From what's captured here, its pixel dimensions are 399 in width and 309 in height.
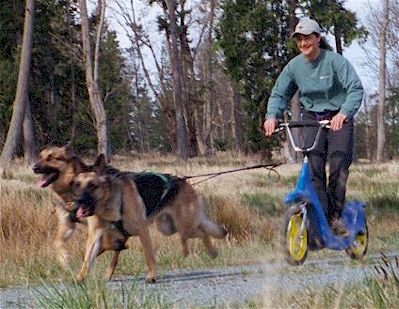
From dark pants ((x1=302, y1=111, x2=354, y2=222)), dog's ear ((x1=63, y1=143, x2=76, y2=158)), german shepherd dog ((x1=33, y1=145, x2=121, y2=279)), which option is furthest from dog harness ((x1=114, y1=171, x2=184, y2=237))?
dark pants ((x1=302, y1=111, x2=354, y2=222))

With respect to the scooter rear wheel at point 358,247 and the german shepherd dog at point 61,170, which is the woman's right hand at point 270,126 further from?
the german shepherd dog at point 61,170

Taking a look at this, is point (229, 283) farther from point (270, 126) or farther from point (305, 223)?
point (270, 126)

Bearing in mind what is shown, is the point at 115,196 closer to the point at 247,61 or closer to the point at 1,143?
the point at 247,61

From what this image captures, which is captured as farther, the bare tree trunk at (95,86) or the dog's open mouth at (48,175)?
the bare tree trunk at (95,86)

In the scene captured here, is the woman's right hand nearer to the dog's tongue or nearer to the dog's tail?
the dog's tail

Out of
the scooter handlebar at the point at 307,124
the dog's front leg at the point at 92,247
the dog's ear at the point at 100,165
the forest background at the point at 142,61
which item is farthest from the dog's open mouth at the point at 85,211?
the forest background at the point at 142,61

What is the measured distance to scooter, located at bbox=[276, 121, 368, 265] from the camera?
7133 millimetres

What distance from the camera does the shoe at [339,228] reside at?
7.62m

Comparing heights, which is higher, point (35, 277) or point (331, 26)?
point (331, 26)

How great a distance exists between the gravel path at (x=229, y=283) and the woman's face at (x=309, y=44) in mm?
1797

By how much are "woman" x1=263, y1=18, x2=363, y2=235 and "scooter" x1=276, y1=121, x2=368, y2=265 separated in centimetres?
9

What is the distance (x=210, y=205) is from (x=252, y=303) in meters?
7.38

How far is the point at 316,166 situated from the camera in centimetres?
752

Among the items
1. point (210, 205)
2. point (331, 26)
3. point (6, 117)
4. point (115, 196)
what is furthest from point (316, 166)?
point (6, 117)
